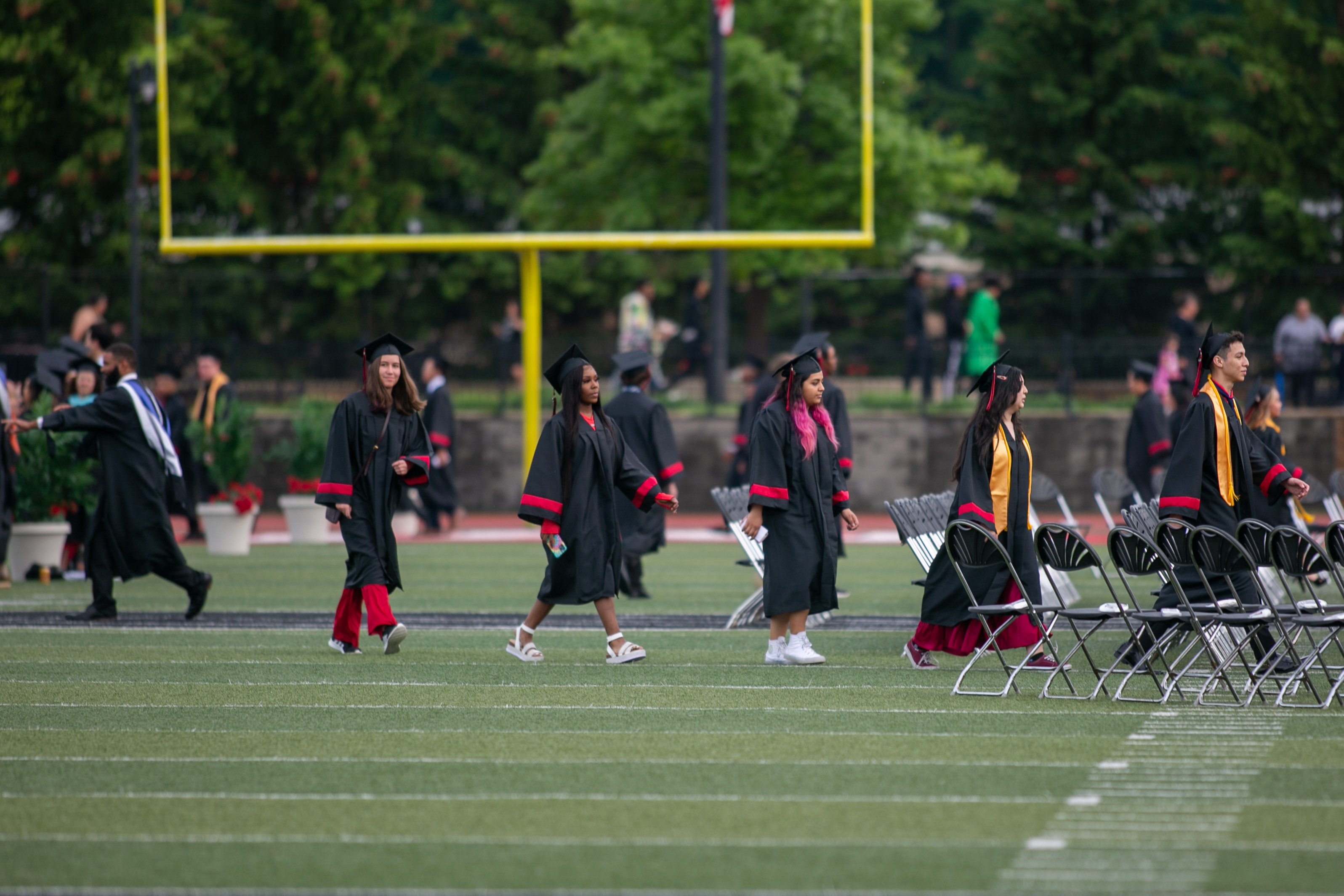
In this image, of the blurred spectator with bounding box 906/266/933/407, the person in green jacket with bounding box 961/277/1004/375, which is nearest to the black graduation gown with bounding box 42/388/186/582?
the person in green jacket with bounding box 961/277/1004/375

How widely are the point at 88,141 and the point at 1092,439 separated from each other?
1586cm

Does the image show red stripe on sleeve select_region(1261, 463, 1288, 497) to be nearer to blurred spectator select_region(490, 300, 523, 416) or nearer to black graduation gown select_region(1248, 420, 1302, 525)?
black graduation gown select_region(1248, 420, 1302, 525)

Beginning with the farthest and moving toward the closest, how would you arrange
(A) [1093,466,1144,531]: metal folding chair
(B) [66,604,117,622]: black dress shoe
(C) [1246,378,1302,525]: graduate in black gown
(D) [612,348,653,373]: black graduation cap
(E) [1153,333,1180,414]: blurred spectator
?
(E) [1153,333,1180,414]: blurred spectator, (A) [1093,466,1144,531]: metal folding chair, (D) [612,348,653,373]: black graduation cap, (B) [66,604,117,622]: black dress shoe, (C) [1246,378,1302,525]: graduate in black gown

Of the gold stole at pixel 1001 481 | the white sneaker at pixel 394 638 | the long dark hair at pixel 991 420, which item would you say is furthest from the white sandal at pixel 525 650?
the gold stole at pixel 1001 481

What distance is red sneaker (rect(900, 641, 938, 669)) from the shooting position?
32.3 ft

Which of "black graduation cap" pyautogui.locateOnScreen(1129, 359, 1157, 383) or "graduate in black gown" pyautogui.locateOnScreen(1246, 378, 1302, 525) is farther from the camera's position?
"black graduation cap" pyautogui.locateOnScreen(1129, 359, 1157, 383)

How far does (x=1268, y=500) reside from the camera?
393 inches

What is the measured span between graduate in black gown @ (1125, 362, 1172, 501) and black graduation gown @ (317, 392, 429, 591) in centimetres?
766

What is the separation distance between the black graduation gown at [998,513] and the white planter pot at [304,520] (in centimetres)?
1065

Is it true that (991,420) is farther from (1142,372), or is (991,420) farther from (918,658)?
(1142,372)

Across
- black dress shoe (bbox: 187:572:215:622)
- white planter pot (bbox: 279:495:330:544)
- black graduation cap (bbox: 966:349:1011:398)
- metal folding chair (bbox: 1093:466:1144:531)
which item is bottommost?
white planter pot (bbox: 279:495:330:544)

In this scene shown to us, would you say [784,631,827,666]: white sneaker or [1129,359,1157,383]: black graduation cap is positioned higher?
[1129,359,1157,383]: black graduation cap

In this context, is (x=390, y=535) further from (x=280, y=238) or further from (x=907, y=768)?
(x=280, y=238)

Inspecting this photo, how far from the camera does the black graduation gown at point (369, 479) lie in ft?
32.9
